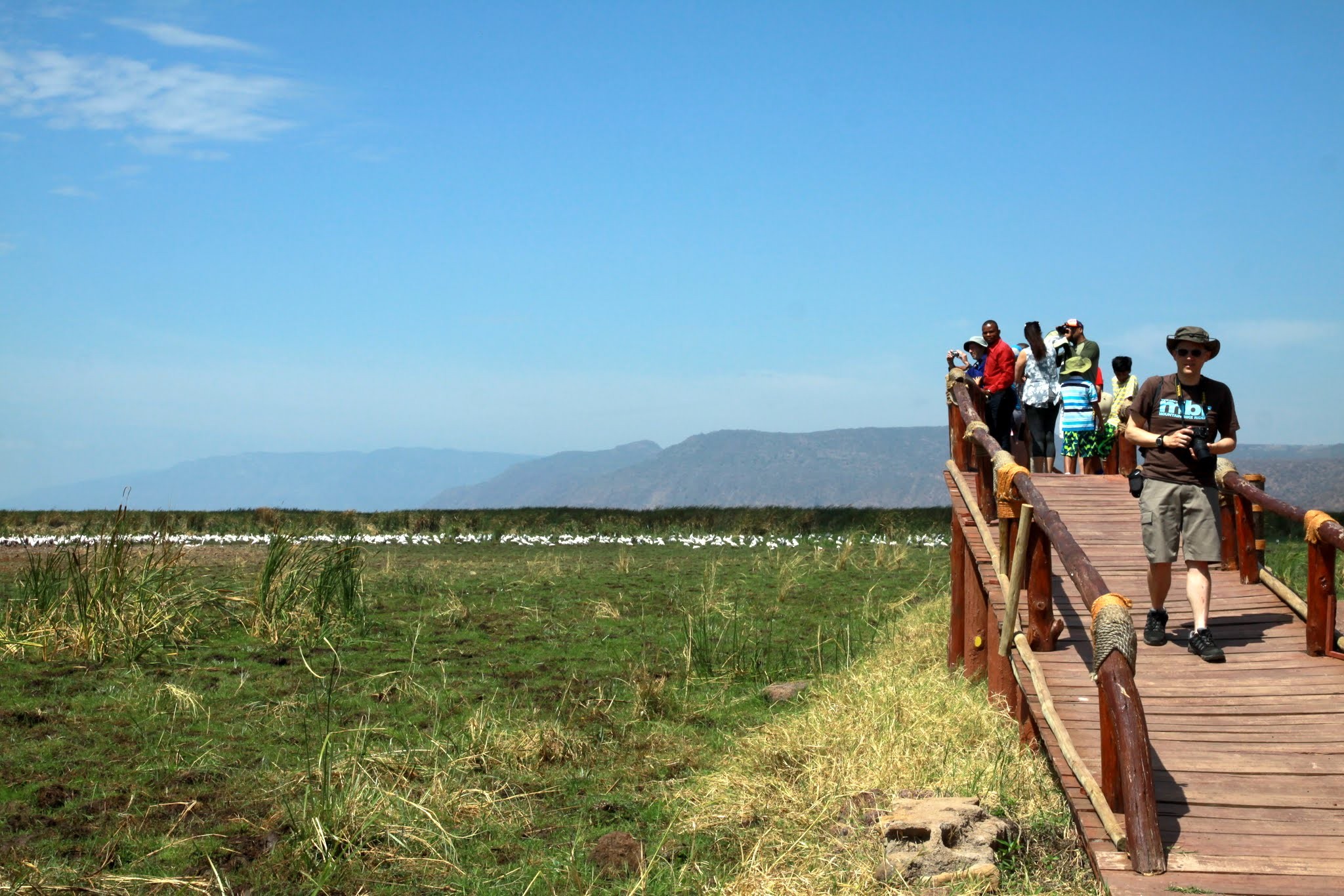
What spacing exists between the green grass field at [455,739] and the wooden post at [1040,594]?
1.98ft

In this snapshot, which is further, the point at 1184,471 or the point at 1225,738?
the point at 1184,471

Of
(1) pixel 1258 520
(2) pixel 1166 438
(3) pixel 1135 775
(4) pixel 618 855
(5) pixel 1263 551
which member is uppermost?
(2) pixel 1166 438

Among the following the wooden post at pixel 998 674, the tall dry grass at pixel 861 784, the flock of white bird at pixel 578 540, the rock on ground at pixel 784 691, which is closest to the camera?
the tall dry grass at pixel 861 784

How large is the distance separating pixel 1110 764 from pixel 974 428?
407 centimetres

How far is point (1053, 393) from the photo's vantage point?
10.8m

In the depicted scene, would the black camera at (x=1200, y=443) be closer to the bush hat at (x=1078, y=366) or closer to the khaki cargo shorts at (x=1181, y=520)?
the khaki cargo shorts at (x=1181, y=520)

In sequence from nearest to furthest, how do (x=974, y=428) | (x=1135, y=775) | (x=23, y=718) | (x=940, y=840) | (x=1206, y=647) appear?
1. (x=1135, y=775)
2. (x=940, y=840)
3. (x=1206, y=647)
4. (x=23, y=718)
5. (x=974, y=428)

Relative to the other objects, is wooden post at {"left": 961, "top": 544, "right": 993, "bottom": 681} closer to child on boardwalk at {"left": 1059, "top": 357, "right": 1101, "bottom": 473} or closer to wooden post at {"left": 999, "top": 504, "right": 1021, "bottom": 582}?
wooden post at {"left": 999, "top": 504, "right": 1021, "bottom": 582}

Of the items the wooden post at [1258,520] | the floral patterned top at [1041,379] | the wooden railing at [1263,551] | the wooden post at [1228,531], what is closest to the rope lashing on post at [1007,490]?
the wooden railing at [1263,551]

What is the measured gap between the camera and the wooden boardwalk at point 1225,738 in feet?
13.3

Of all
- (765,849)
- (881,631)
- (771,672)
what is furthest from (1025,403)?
(765,849)

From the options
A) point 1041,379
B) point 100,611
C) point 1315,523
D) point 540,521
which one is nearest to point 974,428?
point 1315,523

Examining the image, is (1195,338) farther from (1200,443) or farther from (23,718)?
(23,718)

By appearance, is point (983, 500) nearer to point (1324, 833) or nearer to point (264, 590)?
point (1324, 833)
